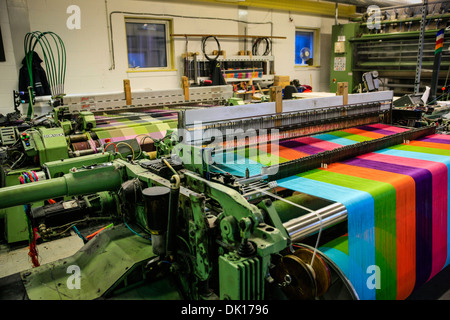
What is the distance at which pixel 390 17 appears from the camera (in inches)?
313

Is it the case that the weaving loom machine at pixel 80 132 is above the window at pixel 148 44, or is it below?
below

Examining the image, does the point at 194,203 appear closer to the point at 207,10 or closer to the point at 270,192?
the point at 270,192

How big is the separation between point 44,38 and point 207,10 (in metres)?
3.52

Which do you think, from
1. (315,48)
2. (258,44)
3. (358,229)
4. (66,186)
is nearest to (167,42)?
(258,44)

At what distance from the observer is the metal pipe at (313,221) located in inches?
65.6

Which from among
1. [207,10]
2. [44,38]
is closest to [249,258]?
[44,38]

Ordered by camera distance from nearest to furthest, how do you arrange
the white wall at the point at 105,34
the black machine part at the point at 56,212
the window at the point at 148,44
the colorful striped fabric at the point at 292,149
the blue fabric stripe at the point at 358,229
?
the blue fabric stripe at the point at 358,229
the colorful striped fabric at the point at 292,149
the black machine part at the point at 56,212
the white wall at the point at 105,34
the window at the point at 148,44

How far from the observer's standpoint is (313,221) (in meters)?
1.74

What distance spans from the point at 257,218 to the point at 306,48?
1011 centimetres

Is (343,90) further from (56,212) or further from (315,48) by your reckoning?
(315,48)

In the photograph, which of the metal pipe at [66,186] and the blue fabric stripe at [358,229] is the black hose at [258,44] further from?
the blue fabric stripe at [358,229]

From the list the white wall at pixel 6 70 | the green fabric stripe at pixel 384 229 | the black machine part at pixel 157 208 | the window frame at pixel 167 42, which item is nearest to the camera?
the black machine part at pixel 157 208

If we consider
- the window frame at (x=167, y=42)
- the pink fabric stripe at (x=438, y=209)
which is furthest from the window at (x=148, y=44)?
the pink fabric stripe at (x=438, y=209)
